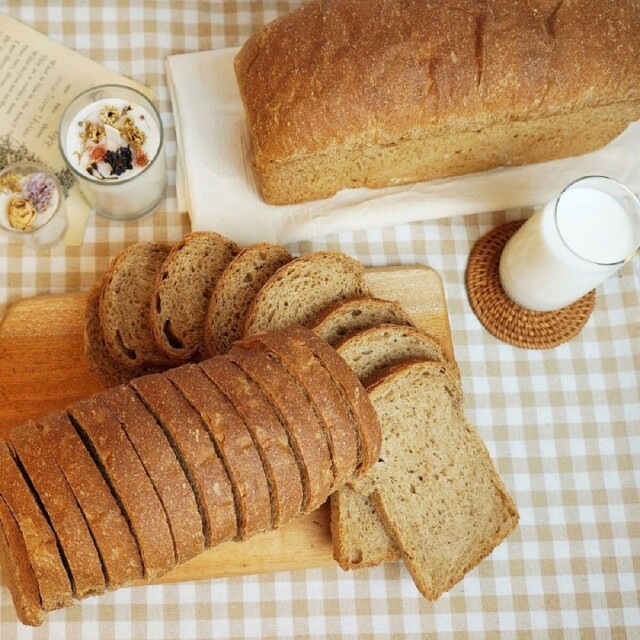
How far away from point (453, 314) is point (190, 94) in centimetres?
137

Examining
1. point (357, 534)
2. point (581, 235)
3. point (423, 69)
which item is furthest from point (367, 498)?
point (423, 69)

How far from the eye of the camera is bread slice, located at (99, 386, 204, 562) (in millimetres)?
2006

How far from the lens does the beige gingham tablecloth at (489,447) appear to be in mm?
2719

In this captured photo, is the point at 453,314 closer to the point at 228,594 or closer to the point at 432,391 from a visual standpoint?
the point at 432,391

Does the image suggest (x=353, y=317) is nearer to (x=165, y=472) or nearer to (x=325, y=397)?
(x=325, y=397)

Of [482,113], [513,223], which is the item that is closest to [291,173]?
[482,113]

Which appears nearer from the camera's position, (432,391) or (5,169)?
(432,391)

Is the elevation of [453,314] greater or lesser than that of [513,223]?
lesser

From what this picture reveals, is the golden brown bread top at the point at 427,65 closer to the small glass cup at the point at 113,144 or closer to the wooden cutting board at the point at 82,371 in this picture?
the small glass cup at the point at 113,144

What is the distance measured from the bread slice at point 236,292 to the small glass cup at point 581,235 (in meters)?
0.89

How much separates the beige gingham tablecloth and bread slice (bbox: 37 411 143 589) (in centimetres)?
76

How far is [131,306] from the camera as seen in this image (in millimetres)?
2619

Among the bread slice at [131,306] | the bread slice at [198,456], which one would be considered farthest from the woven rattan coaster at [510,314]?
the bread slice at [198,456]

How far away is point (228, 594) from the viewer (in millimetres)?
2727
